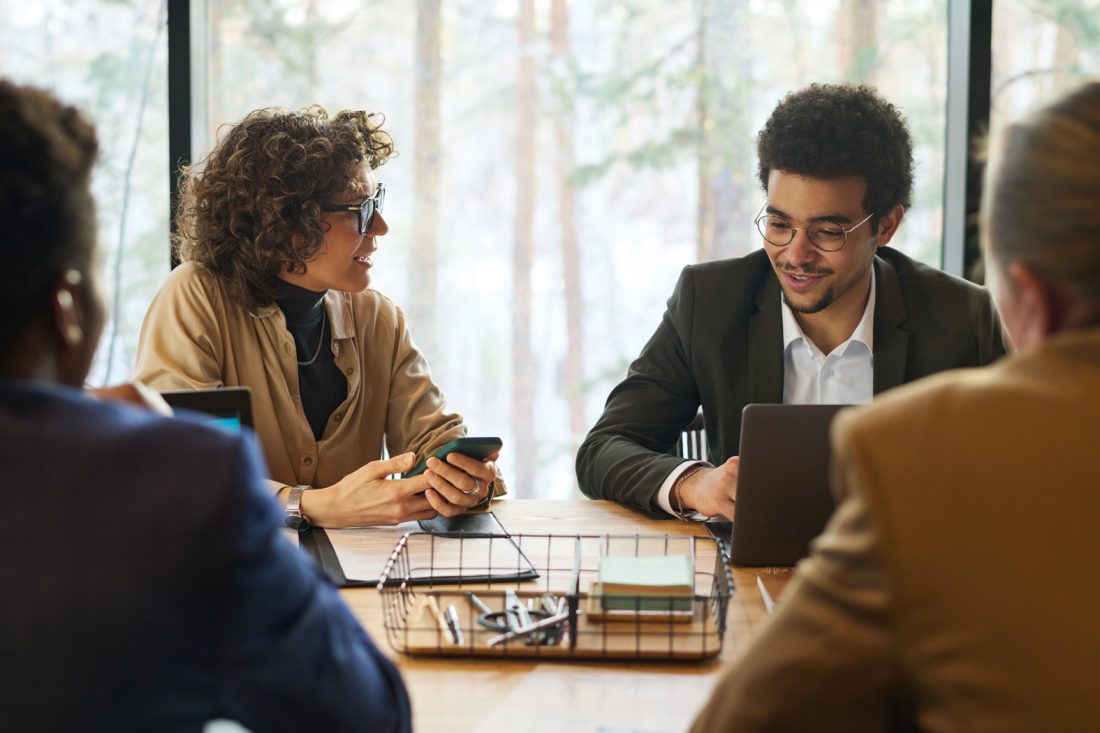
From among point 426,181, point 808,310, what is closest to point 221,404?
point 808,310

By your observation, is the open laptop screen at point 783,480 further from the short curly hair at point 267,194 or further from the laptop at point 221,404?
the short curly hair at point 267,194

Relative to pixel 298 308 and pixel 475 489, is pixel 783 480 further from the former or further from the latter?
pixel 298 308

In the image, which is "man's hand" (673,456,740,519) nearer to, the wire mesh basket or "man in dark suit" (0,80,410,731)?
the wire mesh basket

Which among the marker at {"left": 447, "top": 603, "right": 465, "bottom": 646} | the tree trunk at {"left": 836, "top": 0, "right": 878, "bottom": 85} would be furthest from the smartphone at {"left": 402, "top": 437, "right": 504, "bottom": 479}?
the tree trunk at {"left": 836, "top": 0, "right": 878, "bottom": 85}

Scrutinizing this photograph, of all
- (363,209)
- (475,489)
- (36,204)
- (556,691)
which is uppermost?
(363,209)

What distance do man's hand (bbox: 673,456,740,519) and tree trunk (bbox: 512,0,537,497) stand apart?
6.78 ft

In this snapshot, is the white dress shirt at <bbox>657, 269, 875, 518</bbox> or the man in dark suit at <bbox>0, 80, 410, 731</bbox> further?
the white dress shirt at <bbox>657, 269, 875, 518</bbox>

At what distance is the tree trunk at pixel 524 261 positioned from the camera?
378 centimetres

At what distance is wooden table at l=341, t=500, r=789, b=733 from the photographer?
3.68 ft

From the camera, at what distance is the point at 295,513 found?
187cm

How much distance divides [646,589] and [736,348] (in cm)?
98

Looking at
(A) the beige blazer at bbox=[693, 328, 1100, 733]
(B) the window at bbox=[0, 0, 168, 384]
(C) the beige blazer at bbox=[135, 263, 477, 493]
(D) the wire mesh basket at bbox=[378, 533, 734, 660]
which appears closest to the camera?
(A) the beige blazer at bbox=[693, 328, 1100, 733]

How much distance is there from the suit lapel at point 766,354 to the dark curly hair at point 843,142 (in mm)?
281

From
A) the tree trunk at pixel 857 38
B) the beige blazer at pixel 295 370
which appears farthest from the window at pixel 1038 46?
the beige blazer at pixel 295 370
